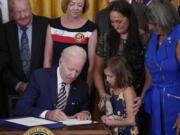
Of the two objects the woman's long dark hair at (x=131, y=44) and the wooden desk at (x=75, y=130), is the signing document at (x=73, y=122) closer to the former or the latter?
the wooden desk at (x=75, y=130)

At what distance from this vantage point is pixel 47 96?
8.29 feet

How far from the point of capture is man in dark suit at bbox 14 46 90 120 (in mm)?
2451

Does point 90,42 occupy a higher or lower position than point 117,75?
higher

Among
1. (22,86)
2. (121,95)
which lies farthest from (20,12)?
(121,95)

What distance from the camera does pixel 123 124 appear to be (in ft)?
8.87

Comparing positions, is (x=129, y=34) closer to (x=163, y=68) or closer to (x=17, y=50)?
(x=163, y=68)

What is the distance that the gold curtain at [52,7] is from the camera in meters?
3.90

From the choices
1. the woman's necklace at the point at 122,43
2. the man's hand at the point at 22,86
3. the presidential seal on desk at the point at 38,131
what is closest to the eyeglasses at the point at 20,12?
the man's hand at the point at 22,86

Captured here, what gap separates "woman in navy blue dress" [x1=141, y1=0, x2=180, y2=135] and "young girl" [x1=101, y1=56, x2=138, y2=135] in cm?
16

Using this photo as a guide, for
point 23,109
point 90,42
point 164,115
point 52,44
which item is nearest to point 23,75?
point 52,44

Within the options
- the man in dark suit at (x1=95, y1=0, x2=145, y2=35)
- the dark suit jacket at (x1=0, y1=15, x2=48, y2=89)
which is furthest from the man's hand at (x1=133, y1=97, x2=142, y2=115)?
the dark suit jacket at (x1=0, y1=15, x2=48, y2=89)

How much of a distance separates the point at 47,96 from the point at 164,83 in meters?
0.92

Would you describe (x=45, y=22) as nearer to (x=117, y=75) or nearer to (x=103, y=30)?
(x=103, y=30)

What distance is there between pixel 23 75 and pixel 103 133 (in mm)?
1618
